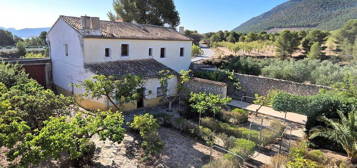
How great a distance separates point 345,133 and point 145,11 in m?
31.2

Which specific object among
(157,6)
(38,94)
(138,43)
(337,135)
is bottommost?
(337,135)

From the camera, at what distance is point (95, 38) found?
17516 millimetres

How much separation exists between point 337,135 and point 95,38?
17.6m

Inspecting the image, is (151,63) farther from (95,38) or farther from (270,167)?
(270,167)

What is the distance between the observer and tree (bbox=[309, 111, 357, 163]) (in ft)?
35.6

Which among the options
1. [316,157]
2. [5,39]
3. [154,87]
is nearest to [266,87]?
[154,87]

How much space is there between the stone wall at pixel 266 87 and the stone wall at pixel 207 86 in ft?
12.3

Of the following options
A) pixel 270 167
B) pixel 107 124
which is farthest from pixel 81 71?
pixel 270 167

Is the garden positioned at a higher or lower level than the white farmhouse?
lower

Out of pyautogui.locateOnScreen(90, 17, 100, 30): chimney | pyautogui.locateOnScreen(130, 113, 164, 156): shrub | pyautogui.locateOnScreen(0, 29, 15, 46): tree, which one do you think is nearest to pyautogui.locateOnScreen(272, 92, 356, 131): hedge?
pyautogui.locateOnScreen(130, 113, 164, 156): shrub

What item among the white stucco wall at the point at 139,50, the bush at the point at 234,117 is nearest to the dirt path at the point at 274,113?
the bush at the point at 234,117

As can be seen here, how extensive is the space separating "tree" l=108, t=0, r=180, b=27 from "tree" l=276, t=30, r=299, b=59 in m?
18.7

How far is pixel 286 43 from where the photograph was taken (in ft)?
119

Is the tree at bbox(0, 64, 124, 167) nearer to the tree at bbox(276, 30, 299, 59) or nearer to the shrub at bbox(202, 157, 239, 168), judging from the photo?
the shrub at bbox(202, 157, 239, 168)
